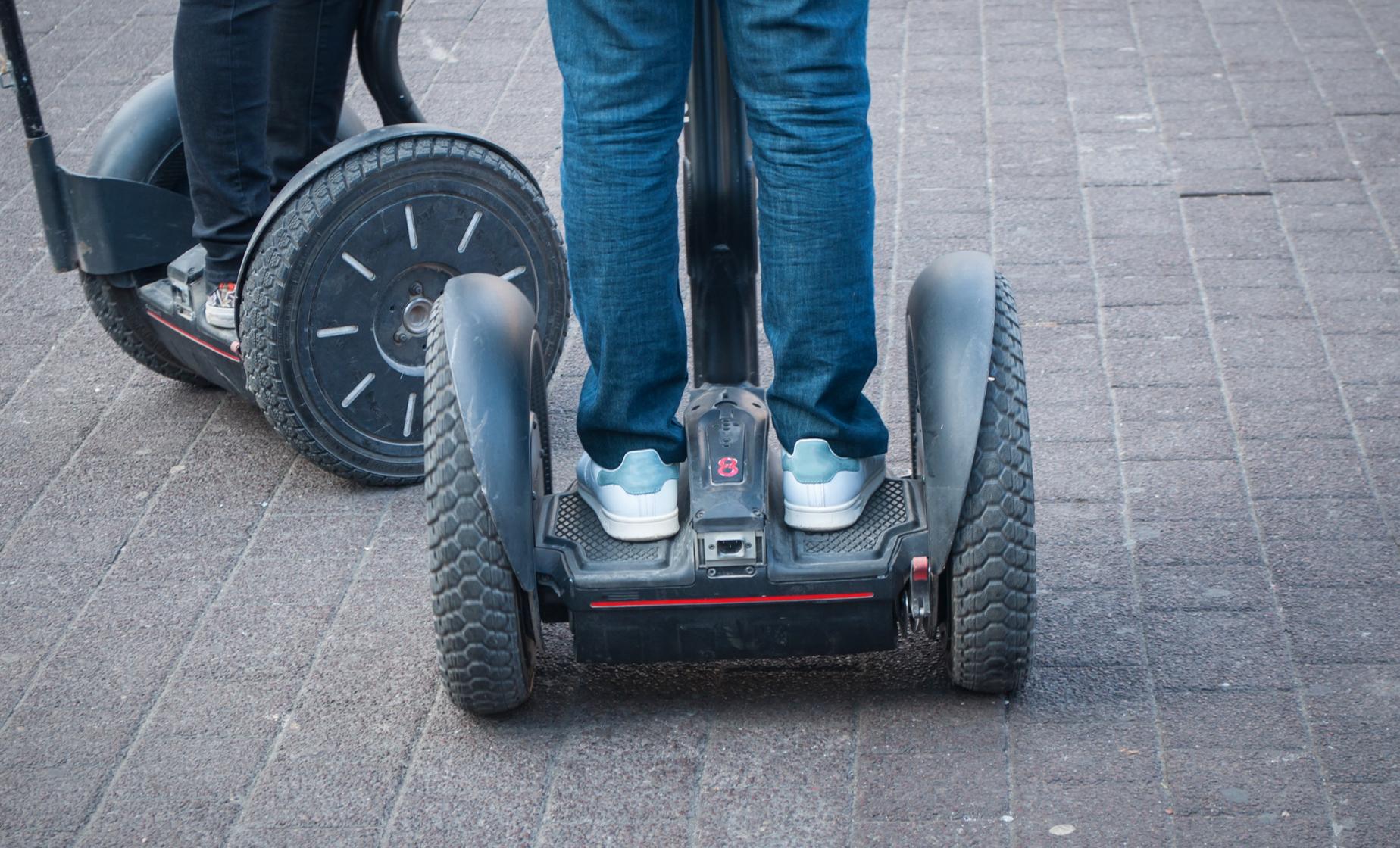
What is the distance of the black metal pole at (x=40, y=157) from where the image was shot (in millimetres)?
3102

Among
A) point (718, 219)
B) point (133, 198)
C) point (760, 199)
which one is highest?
point (760, 199)

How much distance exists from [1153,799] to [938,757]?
12.4 inches

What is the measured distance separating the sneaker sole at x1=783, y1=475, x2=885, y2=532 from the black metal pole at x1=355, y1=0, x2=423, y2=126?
5.45 ft

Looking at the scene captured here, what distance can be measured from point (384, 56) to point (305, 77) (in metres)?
0.21

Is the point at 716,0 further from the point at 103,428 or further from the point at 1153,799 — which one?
the point at 103,428

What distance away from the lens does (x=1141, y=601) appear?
2.76 metres

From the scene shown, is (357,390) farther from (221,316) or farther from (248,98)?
(248,98)

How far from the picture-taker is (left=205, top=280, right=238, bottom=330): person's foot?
3230 mm

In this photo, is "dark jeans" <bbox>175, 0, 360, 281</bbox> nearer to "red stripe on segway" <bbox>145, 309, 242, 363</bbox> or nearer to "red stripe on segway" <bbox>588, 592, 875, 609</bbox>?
"red stripe on segway" <bbox>145, 309, 242, 363</bbox>

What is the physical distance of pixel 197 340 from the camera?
334cm

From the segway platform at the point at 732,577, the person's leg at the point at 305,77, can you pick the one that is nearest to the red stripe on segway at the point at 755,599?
the segway platform at the point at 732,577

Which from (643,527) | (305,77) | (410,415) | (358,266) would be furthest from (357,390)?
(643,527)

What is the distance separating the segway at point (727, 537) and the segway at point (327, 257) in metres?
0.62

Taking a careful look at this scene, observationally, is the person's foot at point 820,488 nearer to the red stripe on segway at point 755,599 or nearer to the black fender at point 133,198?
the red stripe on segway at point 755,599
